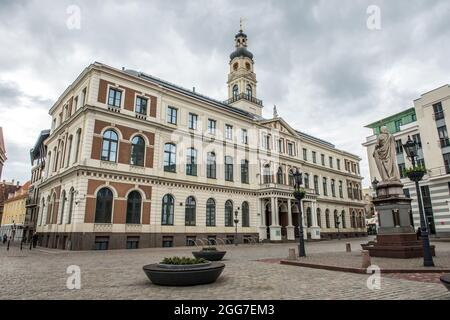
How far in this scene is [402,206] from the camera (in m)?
16.1

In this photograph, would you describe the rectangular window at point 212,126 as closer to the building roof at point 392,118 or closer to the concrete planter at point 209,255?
the concrete planter at point 209,255

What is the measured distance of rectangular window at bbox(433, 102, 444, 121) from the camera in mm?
35688

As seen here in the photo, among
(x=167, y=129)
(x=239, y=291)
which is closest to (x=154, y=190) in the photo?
(x=167, y=129)

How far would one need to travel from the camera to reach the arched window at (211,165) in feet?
114

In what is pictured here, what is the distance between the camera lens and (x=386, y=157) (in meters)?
17.6

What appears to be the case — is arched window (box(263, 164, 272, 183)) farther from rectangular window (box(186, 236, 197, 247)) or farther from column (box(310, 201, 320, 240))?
rectangular window (box(186, 236, 197, 247))

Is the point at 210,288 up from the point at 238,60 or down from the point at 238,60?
down

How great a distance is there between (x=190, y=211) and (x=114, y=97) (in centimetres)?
1396

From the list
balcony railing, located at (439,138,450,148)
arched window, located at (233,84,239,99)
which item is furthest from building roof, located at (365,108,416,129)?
arched window, located at (233,84,239,99)

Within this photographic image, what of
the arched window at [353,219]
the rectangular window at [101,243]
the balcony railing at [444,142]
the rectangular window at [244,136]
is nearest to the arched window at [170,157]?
the rectangular window at [101,243]

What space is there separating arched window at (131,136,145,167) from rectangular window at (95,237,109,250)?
730 centimetres

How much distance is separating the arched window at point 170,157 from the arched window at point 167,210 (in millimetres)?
2970
